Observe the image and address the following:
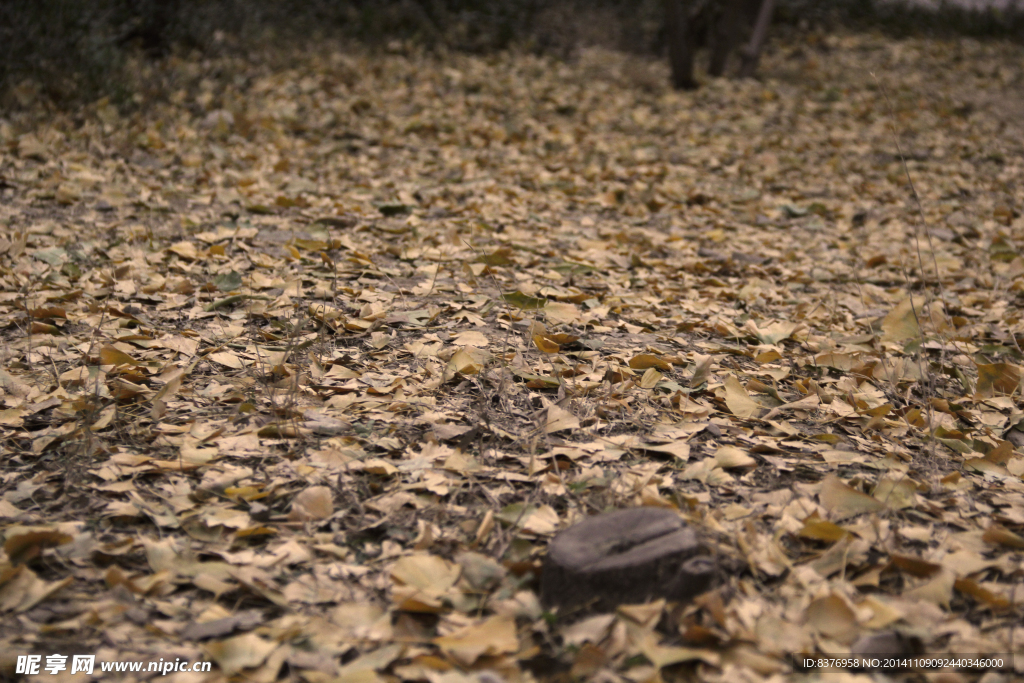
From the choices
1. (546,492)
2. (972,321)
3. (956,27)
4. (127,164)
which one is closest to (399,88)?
(127,164)

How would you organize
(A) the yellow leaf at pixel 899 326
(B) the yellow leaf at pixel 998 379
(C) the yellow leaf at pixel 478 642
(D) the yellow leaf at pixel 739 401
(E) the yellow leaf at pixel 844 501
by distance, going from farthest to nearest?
(A) the yellow leaf at pixel 899 326 < (B) the yellow leaf at pixel 998 379 < (D) the yellow leaf at pixel 739 401 < (E) the yellow leaf at pixel 844 501 < (C) the yellow leaf at pixel 478 642

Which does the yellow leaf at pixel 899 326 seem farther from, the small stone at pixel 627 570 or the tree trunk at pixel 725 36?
the tree trunk at pixel 725 36

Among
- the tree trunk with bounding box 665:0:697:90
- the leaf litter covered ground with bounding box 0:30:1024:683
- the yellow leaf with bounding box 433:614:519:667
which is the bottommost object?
the yellow leaf with bounding box 433:614:519:667

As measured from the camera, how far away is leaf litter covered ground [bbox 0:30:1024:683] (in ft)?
3.97

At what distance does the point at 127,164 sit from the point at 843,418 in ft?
12.6

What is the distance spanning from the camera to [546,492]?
1.54 m

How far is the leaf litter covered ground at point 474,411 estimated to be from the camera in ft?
3.97

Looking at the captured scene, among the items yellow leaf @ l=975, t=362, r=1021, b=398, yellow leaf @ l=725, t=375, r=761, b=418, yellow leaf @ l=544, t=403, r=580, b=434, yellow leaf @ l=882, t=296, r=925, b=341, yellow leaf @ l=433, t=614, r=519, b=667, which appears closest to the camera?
yellow leaf @ l=433, t=614, r=519, b=667

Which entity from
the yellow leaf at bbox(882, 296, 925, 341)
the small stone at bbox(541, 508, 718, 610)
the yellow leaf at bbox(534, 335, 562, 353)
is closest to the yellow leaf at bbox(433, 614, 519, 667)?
the small stone at bbox(541, 508, 718, 610)

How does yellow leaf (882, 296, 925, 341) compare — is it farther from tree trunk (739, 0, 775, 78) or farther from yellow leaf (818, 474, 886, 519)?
tree trunk (739, 0, 775, 78)

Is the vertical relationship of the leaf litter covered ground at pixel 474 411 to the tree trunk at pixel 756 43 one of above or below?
below

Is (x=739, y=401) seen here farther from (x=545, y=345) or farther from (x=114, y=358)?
(x=114, y=358)

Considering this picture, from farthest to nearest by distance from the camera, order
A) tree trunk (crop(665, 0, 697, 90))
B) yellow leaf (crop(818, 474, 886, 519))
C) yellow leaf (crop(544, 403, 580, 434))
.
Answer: tree trunk (crop(665, 0, 697, 90)) → yellow leaf (crop(544, 403, 580, 434)) → yellow leaf (crop(818, 474, 886, 519))

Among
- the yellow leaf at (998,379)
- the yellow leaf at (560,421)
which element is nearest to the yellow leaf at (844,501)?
the yellow leaf at (560,421)
